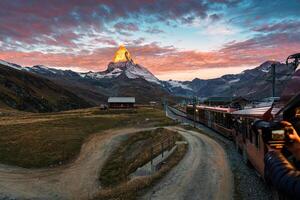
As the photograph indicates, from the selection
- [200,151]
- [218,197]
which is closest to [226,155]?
[200,151]

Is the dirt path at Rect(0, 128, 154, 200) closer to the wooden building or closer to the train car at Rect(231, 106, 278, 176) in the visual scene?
the train car at Rect(231, 106, 278, 176)

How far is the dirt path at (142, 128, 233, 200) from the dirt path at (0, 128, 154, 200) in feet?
29.6

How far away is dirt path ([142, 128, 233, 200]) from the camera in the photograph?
18562 millimetres

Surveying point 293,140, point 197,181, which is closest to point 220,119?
point 197,181

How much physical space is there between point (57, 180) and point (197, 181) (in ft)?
73.5

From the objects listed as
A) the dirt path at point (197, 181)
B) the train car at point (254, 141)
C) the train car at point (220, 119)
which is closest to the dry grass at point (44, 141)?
the train car at point (220, 119)

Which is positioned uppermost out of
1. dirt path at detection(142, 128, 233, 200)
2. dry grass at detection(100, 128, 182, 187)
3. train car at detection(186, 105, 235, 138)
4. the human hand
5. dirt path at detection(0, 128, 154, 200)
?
the human hand

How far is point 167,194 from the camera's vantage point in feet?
62.0

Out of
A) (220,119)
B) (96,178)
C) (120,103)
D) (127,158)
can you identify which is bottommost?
(96,178)

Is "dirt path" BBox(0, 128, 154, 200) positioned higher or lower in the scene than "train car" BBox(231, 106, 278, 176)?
lower

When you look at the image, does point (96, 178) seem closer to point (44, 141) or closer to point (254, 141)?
point (44, 141)

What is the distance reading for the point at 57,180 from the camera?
126 ft

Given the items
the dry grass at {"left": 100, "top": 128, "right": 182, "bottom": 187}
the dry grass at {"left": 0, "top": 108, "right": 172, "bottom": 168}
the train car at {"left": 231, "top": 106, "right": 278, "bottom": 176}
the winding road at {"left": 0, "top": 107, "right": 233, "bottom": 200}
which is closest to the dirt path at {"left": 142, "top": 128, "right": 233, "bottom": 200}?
the winding road at {"left": 0, "top": 107, "right": 233, "bottom": 200}

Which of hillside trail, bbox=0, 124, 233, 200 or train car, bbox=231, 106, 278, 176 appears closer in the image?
train car, bbox=231, 106, 278, 176
